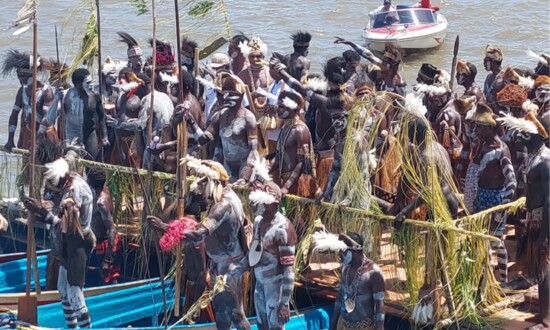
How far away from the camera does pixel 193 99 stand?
1342 cm

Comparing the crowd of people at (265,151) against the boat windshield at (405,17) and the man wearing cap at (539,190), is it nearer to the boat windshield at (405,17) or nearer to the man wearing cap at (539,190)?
the man wearing cap at (539,190)

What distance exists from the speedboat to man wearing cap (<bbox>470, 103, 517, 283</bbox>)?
18.0 m

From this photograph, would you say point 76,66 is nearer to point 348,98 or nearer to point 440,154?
point 348,98

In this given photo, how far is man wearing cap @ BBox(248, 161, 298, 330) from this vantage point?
1038 cm

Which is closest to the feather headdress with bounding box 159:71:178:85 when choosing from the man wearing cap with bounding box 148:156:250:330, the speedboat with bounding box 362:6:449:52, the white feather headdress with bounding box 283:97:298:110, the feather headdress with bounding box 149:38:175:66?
the feather headdress with bounding box 149:38:175:66

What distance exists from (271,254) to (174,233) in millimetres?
846

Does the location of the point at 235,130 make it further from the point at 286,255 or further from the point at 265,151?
the point at 286,255

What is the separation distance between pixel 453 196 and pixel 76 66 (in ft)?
17.4

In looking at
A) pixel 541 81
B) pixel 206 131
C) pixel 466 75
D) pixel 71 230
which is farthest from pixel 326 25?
pixel 71 230

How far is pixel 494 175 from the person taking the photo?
11.7 meters

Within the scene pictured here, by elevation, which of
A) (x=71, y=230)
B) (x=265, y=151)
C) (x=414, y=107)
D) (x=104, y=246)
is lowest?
(x=104, y=246)

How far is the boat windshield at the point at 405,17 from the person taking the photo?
99.4 ft

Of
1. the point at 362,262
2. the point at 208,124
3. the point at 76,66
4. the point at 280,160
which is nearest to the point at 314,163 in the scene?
the point at 280,160

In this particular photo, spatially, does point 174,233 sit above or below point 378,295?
above
